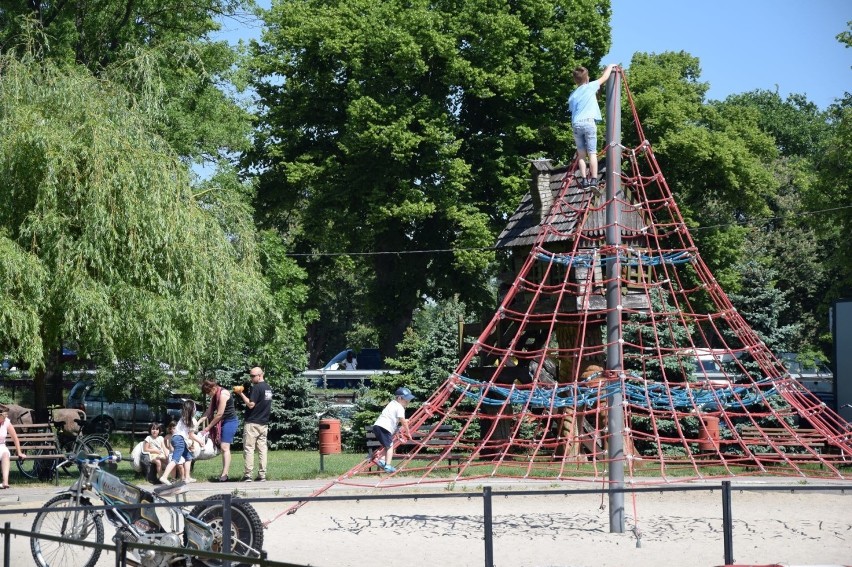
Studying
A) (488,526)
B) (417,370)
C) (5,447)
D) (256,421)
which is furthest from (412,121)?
(488,526)

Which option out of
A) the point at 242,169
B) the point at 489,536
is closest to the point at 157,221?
the point at 489,536

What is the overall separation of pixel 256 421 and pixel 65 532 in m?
8.71

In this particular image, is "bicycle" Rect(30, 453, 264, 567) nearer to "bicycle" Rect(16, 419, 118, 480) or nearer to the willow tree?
"bicycle" Rect(16, 419, 118, 480)

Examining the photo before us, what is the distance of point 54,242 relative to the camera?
63.8ft

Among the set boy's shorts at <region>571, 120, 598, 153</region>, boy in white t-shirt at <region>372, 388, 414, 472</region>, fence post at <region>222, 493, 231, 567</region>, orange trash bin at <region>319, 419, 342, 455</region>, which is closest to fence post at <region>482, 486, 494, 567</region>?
fence post at <region>222, 493, 231, 567</region>

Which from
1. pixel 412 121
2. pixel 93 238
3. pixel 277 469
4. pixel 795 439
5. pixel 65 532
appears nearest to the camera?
pixel 65 532

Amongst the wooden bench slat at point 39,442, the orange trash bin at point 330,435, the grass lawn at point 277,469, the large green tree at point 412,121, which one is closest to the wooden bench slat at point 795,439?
the grass lawn at point 277,469

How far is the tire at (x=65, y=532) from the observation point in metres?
11.0

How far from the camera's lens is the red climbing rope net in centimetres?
1412

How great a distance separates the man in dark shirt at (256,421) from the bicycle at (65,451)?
218cm

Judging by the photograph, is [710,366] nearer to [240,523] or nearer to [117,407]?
[117,407]

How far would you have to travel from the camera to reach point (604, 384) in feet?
46.8

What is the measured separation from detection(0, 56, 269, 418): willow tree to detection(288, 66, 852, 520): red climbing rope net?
4.34 meters

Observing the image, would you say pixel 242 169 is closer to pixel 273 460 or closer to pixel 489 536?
pixel 273 460
